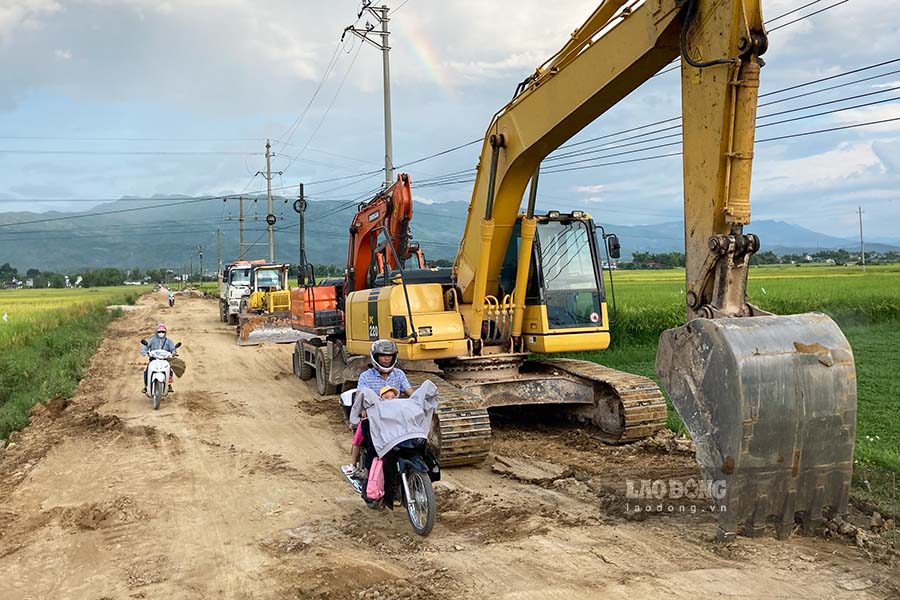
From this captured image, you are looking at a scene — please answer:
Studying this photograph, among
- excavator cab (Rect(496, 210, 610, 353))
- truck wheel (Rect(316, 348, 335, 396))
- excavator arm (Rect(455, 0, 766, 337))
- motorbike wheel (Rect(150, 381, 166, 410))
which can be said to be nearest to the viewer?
excavator arm (Rect(455, 0, 766, 337))

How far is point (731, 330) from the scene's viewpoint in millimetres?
4953

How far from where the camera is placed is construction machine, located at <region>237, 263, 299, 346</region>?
21703 mm

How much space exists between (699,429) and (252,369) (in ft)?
45.6

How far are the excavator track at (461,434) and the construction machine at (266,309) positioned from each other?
955cm

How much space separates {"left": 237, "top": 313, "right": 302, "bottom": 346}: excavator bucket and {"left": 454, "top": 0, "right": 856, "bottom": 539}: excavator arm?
637 inches

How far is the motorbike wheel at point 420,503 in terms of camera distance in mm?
5633

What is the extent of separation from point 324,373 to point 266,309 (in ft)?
44.0

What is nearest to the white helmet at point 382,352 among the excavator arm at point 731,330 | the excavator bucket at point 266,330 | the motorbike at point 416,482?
the motorbike at point 416,482

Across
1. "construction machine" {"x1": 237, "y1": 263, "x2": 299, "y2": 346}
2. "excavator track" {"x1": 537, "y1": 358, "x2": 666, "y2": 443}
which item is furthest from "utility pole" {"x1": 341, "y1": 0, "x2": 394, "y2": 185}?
"excavator track" {"x1": 537, "y1": 358, "x2": 666, "y2": 443}

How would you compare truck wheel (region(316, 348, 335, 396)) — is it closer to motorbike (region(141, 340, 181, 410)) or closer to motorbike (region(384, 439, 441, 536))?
motorbike (region(141, 340, 181, 410))

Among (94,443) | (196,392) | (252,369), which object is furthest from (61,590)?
(252,369)

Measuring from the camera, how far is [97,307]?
3969 cm

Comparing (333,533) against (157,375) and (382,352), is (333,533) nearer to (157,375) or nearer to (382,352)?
(382,352)

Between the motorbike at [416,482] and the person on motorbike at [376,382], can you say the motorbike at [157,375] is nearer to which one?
the person on motorbike at [376,382]
